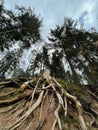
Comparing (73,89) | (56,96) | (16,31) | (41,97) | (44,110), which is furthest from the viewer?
(16,31)

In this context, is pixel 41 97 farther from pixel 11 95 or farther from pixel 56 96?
pixel 11 95

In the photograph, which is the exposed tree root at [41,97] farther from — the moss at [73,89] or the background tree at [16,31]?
the background tree at [16,31]

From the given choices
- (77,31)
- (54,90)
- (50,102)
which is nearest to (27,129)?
(50,102)

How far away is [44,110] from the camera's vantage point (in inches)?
209

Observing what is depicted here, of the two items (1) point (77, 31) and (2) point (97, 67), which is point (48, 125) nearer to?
(2) point (97, 67)

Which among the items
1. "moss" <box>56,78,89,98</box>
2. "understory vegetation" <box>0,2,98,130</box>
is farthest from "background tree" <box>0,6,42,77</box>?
"moss" <box>56,78,89,98</box>

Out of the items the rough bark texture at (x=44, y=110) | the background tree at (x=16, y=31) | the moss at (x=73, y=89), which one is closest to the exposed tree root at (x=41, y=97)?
the rough bark texture at (x=44, y=110)

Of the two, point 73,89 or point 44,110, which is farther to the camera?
point 73,89

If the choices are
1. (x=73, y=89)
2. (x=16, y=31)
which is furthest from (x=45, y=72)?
(x=16, y=31)

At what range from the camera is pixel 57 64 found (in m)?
19.1

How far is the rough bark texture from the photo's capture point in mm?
4609

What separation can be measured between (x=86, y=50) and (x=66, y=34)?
3.20 metres

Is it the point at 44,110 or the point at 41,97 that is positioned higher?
the point at 41,97

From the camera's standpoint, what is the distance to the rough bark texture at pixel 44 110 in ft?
15.1
